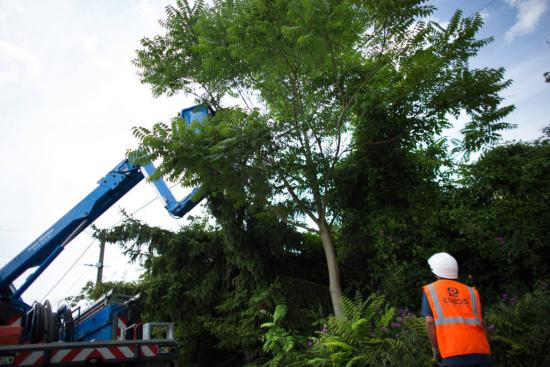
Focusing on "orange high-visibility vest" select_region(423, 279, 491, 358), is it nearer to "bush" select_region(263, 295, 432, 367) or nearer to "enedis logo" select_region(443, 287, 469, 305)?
→ "enedis logo" select_region(443, 287, 469, 305)

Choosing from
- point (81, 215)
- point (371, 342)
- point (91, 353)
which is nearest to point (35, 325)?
point (81, 215)

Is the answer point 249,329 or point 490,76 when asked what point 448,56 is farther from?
point 249,329

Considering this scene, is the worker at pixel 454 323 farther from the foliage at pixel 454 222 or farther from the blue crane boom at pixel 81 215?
the blue crane boom at pixel 81 215

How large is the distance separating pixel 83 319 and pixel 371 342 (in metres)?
5.53

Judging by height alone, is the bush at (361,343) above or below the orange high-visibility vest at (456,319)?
below

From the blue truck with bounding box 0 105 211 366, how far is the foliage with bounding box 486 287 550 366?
4276mm

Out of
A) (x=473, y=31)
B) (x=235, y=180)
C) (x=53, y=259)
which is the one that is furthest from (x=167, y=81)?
(x=473, y=31)

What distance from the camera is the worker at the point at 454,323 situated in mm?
3020

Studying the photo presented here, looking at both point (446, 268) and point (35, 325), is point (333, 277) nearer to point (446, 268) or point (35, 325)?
point (446, 268)

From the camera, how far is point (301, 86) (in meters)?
7.36

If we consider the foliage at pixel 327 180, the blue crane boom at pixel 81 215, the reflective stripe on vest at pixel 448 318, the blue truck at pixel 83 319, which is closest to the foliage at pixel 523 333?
the foliage at pixel 327 180

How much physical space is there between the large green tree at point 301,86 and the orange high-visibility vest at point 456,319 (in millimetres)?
3198

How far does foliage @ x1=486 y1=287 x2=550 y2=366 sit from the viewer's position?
4.17 meters

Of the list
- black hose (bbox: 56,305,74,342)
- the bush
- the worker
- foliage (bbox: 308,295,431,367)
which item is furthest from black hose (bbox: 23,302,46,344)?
the worker
